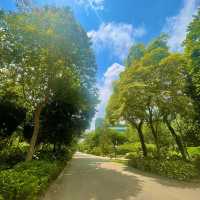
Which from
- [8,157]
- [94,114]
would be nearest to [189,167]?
[94,114]

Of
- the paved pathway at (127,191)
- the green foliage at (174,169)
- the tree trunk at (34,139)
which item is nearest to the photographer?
the paved pathway at (127,191)

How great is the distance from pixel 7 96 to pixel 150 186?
42.1 ft

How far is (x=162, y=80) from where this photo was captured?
14.4 m

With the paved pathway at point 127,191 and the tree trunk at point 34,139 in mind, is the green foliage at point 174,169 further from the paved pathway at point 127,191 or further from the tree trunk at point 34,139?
the tree trunk at point 34,139

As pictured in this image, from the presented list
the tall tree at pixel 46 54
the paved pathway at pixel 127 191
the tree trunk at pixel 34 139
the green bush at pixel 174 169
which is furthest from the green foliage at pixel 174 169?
the tree trunk at pixel 34 139

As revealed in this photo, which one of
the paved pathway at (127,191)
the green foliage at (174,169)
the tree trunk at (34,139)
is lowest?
the paved pathway at (127,191)

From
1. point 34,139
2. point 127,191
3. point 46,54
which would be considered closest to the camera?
point 127,191

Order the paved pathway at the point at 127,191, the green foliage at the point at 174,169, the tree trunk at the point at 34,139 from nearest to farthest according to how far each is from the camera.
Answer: the paved pathway at the point at 127,191
the green foliage at the point at 174,169
the tree trunk at the point at 34,139

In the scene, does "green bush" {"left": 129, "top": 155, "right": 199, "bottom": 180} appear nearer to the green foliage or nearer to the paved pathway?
the green foliage

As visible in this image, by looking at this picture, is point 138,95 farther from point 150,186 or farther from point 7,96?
point 7,96

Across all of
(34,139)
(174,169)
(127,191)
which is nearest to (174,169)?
(174,169)

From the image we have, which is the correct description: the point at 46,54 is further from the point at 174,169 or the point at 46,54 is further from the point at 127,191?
the point at 174,169

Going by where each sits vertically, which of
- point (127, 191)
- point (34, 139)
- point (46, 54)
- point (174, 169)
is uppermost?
point (46, 54)

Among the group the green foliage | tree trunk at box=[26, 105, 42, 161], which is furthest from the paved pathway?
tree trunk at box=[26, 105, 42, 161]
